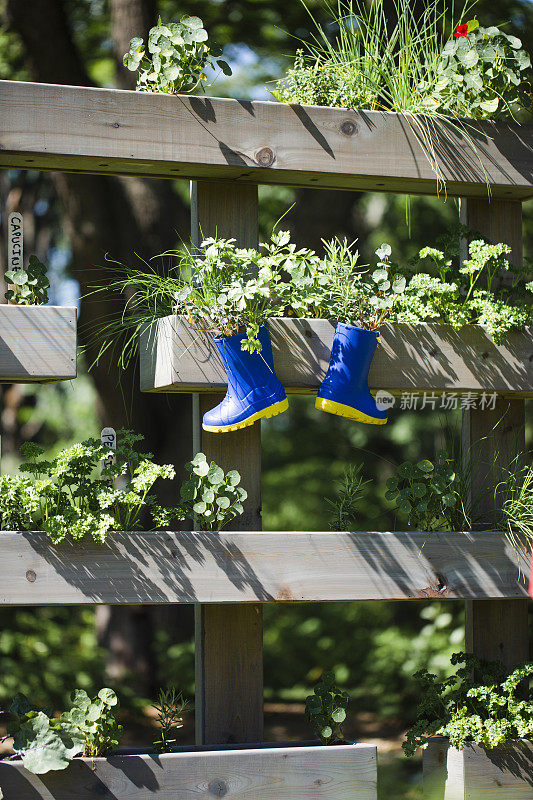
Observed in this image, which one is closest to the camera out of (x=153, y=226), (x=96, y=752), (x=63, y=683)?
(x=96, y=752)

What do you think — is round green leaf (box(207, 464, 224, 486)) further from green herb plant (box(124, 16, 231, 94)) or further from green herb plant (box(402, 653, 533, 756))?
green herb plant (box(124, 16, 231, 94))

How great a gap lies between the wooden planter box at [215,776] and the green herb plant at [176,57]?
1.70 metres

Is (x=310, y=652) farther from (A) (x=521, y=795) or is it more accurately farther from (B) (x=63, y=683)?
(A) (x=521, y=795)

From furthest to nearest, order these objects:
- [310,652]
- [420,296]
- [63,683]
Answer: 1. [310,652]
2. [63,683]
3. [420,296]

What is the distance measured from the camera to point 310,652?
6418 mm

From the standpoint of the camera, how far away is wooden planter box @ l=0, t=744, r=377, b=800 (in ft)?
7.30

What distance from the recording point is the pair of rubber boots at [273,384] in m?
2.37

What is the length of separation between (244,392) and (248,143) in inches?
26.2

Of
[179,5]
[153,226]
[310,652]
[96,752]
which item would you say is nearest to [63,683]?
Answer: [310,652]

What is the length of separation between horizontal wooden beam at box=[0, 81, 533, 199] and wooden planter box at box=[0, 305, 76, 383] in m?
0.40

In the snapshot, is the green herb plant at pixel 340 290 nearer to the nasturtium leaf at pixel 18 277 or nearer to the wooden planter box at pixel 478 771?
the nasturtium leaf at pixel 18 277

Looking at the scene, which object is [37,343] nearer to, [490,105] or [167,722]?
[167,722]

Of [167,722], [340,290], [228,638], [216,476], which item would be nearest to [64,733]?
[167,722]

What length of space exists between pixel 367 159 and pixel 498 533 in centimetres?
108
